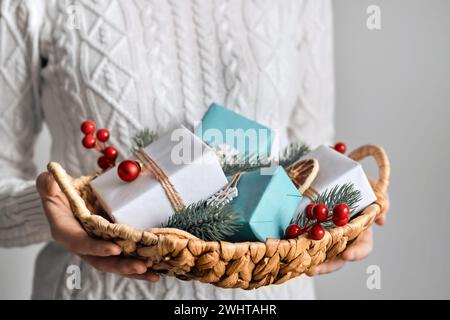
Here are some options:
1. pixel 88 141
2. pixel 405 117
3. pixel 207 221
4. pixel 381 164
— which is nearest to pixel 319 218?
pixel 207 221

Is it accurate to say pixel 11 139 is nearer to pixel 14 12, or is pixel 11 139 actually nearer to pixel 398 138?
pixel 14 12

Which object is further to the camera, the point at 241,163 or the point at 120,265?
the point at 241,163

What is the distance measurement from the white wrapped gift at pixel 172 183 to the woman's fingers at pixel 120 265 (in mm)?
46

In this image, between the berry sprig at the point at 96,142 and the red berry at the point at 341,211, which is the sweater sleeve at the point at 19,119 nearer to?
the berry sprig at the point at 96,142

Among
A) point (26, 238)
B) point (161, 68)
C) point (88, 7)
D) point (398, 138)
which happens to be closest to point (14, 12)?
point (88, 7)

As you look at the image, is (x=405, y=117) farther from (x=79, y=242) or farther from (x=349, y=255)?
(x=79, y=242)

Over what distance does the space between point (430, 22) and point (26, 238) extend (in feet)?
3.10

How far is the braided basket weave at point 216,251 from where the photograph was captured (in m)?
0.55

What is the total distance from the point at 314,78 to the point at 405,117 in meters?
0.37

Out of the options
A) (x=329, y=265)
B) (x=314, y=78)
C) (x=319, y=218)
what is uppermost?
(x=314, y=78)

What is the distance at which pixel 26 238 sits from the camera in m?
0.89

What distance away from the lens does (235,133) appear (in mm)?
782

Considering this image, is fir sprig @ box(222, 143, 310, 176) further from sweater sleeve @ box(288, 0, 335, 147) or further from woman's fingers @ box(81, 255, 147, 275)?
sweater sleeve @ box(288, 0, 335, 147)

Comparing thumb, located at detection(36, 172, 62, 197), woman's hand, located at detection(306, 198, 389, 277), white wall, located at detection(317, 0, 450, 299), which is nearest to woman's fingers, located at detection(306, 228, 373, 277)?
woman's hand, located at detection(306, 198, 389, 277)
